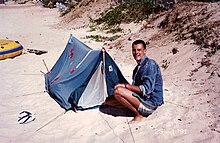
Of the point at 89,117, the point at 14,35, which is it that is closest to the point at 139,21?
the point at 14,35

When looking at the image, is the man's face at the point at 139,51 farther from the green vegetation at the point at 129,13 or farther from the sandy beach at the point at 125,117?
the green vegetation at the point at 129,13

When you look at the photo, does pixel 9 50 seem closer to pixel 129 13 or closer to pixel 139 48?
pixel 139 48

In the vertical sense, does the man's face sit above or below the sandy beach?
above

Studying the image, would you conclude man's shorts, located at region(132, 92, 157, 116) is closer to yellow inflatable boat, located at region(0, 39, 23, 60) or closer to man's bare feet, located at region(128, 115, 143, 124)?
man's bare feet, located at region(128, 115, 143, 124)

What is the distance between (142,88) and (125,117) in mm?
815

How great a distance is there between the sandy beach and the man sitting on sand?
22cm

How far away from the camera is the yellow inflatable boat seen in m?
9.82

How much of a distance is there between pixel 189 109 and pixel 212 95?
0.63 metres

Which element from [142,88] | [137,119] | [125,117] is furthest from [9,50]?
[142,88]

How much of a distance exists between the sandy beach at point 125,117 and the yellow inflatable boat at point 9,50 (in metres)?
0.27

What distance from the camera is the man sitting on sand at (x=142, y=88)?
15.3ft

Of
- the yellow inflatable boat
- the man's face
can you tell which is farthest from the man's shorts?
the yellow inflatable boat

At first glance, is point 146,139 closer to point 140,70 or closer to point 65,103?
point 140,70

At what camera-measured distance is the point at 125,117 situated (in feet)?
17.1
